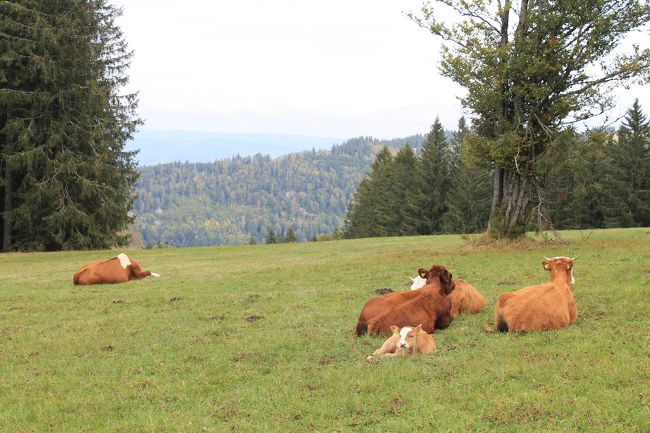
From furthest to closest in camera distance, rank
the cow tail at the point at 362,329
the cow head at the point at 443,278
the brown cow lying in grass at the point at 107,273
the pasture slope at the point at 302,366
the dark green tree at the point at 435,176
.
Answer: the dark green tree at the point at 435,176
the brown cow lying in grass at the point at 107,273
the cow head at the point at 443,278
the cow tail at the point at 362,329
the pasture slope at the point at 302,366

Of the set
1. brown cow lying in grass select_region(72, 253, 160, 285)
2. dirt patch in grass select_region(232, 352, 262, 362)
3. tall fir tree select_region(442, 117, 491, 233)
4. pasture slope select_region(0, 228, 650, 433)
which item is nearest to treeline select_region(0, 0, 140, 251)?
brown cow lying in grass select_region(72, 253, 160, 285)

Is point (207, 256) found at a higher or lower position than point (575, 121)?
lower

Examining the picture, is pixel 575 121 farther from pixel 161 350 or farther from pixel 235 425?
pixel 235 425

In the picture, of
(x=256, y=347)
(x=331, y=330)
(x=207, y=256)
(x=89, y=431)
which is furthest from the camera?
(x=207, y=256)

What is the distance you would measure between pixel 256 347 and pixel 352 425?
3724mm

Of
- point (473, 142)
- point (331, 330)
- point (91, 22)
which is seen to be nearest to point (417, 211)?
point (91, 22)

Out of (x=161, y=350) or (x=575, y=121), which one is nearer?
(x=161, y=350)

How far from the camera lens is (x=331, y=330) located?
10.7 meters

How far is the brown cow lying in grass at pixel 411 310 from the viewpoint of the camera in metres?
9.92

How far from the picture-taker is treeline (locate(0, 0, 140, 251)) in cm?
3297

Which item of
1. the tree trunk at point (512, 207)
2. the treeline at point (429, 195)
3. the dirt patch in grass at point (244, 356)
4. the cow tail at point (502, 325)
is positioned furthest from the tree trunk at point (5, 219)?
the treeline at point (429, 195)

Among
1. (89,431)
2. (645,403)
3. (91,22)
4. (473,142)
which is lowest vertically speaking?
(89,431)

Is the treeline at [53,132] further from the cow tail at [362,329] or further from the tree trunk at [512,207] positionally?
the cow tail at [362,329]

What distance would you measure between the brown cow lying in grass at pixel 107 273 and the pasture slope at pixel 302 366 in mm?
2259
